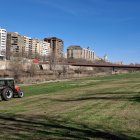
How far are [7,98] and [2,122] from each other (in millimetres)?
11578

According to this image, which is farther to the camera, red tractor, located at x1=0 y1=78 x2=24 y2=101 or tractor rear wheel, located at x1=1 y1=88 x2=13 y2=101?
red tractor, located at x1=0 y1=78 x2=24 y2=101

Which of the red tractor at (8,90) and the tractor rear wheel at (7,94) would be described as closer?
the tractor rear wheel at (7,94)

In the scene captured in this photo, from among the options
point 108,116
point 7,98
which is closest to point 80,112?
point 108,116

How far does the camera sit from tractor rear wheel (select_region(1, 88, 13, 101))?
2475 cm

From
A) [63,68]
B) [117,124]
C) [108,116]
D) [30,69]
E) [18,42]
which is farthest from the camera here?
[18,42]

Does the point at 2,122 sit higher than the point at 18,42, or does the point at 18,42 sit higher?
the point at 18,42

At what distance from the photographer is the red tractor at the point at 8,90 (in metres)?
24.9

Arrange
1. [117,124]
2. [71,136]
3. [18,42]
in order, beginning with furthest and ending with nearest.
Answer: [18,42], [117,124], [71,136]

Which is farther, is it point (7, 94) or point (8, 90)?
point (8, 90)

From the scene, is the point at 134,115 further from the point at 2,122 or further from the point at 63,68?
the point at 63,68

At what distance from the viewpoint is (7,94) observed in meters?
25.4

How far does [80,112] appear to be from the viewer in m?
16.2

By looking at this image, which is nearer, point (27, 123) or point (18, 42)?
point (27, 123)

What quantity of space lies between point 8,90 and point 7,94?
0.35 meters
